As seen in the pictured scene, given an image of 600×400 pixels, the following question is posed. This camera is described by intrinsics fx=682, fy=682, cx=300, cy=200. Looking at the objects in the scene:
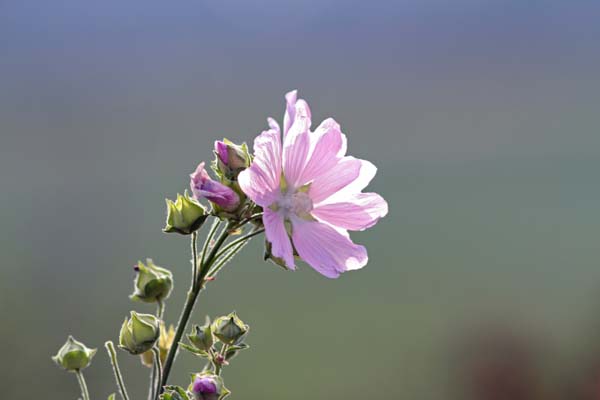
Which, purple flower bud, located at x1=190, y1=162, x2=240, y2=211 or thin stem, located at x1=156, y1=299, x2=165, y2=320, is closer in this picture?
purple flower bud, located at x1=190, y1=162, x2=240, y2=211

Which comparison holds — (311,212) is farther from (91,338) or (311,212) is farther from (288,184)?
(91,338)

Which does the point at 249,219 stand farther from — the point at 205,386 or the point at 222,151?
the point at 205,386

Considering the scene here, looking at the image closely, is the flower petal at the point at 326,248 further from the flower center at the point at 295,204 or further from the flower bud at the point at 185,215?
the flower bud at the point at 185,215

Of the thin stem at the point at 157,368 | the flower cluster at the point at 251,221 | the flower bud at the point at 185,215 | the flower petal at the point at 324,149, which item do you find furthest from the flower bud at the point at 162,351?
the flower petal at the point at 324,149

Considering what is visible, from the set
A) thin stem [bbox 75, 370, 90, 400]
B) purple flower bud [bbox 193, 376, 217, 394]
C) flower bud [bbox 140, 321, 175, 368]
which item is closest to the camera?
purple flower bud [bbox 193, 376, 217, 394]

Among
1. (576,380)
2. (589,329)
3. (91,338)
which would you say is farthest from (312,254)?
(91,338)

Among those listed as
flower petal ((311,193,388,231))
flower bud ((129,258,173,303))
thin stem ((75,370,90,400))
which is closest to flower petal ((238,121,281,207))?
flower petal ((311,193,388,231))

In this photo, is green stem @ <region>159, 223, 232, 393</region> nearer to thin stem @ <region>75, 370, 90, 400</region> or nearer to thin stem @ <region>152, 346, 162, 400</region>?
thin stem @ <region>152, 346, 162, 400</region>
